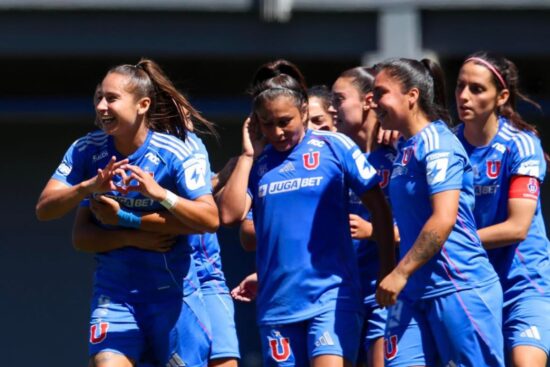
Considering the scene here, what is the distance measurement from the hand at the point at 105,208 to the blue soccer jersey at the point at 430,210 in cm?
117

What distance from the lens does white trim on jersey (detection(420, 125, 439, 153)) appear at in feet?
17.4

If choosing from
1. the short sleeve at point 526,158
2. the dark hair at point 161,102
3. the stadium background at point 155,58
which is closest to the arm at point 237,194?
the dark hair at point 161,102

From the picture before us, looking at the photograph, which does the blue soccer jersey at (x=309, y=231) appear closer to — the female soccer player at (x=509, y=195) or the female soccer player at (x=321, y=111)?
the female soccer player at (x=509, y=195)

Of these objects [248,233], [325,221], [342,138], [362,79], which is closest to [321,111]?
[362,79]

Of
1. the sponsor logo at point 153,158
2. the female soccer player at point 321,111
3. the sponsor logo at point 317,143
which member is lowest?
the sponsor logo at point 153,158

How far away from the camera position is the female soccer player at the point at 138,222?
5.46 m

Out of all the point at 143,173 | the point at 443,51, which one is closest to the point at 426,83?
the point at 143,173

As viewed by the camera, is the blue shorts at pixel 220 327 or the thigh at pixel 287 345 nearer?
the thigh at pixel 287 345

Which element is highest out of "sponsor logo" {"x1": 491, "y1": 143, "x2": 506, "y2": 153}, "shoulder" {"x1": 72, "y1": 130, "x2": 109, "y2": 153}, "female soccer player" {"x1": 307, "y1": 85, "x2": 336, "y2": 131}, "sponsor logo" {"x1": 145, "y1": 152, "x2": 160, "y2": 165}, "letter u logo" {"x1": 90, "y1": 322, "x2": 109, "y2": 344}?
"female soccer player" {"x1": 307, "y1": 85, "x2": 336, "y2": 131}

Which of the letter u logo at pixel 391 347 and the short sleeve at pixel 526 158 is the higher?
the short sleeve at pixel 526 158

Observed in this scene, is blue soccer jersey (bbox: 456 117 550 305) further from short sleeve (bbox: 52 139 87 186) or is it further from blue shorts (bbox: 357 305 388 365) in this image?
short sleeve (bbox: 52 139 87 186)

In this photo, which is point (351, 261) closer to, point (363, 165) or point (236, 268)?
point (363, 165)

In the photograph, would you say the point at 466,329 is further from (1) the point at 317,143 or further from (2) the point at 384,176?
(2) the point at 384,176

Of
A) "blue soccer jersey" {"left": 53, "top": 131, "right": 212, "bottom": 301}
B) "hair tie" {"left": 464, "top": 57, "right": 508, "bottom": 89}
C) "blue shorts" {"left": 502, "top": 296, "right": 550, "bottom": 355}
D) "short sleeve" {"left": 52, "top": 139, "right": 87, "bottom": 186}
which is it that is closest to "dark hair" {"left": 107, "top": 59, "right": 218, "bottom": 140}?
"blue soccer jersey" {"left": 53, "top": 131, "right": 212, "bottom": 301}
